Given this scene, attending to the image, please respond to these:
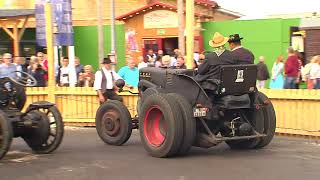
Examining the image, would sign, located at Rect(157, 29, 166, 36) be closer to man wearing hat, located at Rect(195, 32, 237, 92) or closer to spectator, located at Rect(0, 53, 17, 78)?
spectator, located at Rect(0, 53, 17, 78)

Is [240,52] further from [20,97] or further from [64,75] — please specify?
[64,75]

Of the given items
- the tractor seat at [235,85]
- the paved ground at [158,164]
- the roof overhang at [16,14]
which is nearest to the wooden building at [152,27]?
the roof overhang at [16,14]

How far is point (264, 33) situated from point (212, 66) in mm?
14083

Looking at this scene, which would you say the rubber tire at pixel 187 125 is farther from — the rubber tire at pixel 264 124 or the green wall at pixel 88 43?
the green wall at pixel 88 43

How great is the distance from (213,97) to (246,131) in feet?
2.35

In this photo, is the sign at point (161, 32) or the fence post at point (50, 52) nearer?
the fence post at point (50, 52)

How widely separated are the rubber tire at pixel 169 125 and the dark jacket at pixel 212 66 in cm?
56

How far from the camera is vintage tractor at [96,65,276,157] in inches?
329

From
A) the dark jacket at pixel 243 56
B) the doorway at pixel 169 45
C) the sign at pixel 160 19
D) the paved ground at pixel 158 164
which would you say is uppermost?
the sign at pixel 160 19

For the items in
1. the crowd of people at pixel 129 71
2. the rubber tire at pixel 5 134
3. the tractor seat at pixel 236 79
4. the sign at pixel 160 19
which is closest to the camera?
the rubber tire at pixel 5 134

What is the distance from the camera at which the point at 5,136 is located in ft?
26.5

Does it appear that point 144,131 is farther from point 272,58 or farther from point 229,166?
point 272,58

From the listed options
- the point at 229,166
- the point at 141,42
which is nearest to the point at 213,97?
the point at 229,166

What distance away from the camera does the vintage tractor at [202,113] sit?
8367mm
